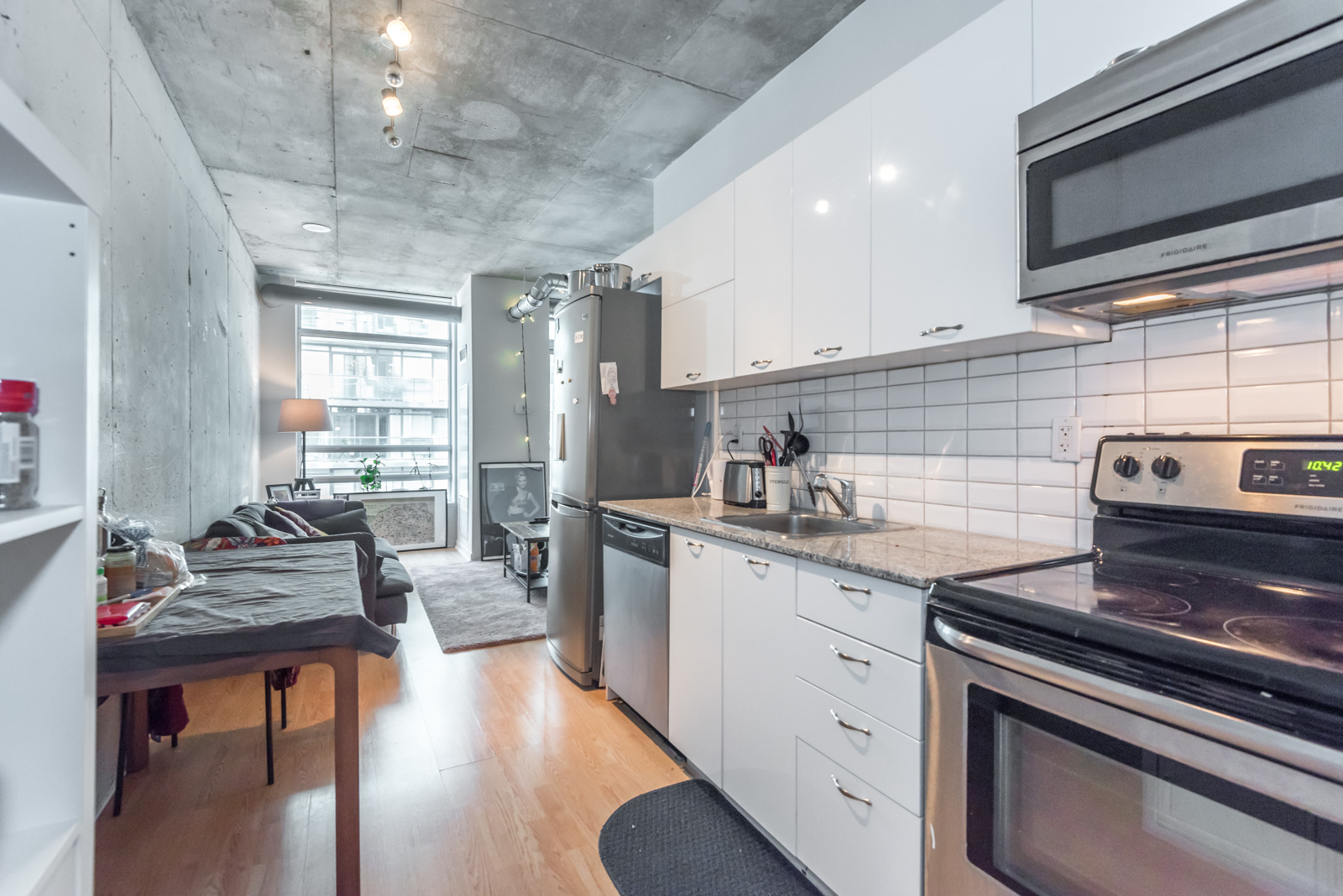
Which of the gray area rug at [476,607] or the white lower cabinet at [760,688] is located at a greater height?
the white lower cabinet at [760,688]

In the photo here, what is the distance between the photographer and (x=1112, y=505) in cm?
142

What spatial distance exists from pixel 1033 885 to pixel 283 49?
348 centimetres

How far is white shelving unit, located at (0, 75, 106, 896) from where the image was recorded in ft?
2.27

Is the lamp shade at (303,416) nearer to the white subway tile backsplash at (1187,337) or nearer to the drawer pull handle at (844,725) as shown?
the drawer pull handle at (844,725)

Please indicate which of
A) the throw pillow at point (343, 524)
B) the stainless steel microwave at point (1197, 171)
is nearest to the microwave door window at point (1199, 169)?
the stainless steel microwave at point (1197, 171)

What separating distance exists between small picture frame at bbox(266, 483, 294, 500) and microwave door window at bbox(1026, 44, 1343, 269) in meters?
5.97

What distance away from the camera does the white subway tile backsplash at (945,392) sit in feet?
6.10

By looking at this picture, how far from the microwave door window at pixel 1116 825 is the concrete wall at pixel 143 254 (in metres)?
2.51

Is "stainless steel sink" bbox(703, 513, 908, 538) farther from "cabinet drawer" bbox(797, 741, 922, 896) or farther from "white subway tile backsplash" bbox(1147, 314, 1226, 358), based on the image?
"white subway tile backsplash" bbox(1147, 314, 1226, 358)

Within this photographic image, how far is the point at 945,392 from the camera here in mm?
1904

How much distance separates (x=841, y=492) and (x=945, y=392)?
1.73ft

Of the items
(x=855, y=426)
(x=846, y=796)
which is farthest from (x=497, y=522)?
(x=846, y=796)

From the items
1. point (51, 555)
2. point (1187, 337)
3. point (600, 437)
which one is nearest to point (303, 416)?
point (600, 437)

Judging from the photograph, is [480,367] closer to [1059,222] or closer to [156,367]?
[156,367]
